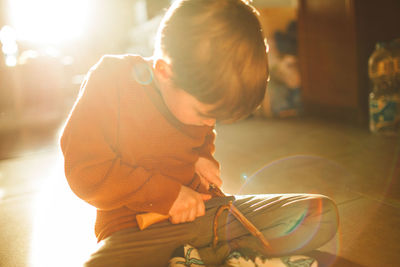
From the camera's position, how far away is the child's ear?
1.77 feet

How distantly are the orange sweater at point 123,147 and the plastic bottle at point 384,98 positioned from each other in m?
1.21

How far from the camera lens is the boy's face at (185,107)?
542mm

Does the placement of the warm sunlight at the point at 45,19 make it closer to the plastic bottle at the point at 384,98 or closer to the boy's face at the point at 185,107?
the plastic bottle at the point at 384,98

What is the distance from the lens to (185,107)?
56 cm

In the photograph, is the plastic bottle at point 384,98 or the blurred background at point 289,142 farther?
the plastic bottle at point 384,98

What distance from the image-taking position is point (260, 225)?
0.68 meters

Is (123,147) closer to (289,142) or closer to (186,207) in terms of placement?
(186,207)

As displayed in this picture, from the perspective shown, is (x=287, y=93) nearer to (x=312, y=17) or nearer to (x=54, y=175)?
(x=312, y=17)

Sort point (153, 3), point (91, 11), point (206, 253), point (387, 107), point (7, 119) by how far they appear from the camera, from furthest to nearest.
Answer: point (91, 11), point (153, 3), point (7, 119), point (387, 107), point (206, 253)

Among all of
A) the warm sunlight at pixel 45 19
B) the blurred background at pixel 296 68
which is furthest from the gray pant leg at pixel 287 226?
the warm sunlight at pixel 45 19

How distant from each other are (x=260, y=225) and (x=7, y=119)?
9.19 ft

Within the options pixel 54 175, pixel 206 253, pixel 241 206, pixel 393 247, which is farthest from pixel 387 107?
pixel 54 175

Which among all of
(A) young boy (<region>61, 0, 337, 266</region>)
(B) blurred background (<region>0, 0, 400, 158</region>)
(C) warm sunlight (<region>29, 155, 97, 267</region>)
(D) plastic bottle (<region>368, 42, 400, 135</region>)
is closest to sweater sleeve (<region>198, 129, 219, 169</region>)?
(A) young boy (<region>61, 0, 337, 266</region>)

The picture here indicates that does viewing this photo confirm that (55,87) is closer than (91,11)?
Yes
